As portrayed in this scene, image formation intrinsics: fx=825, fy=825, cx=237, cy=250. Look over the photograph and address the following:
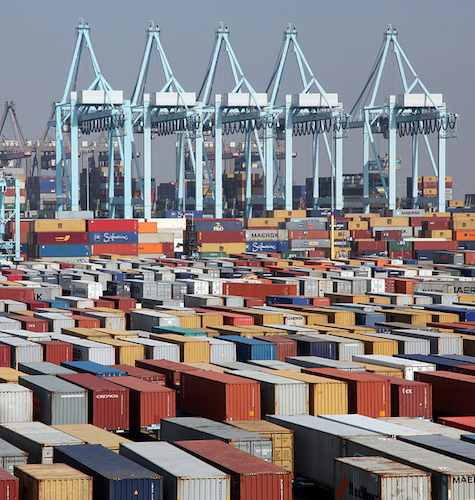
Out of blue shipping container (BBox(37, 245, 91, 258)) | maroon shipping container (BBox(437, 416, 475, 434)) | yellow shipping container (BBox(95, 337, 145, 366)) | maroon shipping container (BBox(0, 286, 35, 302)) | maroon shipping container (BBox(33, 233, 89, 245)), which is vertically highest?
maroon shipping container (BBox(33, 233, 89, 245))

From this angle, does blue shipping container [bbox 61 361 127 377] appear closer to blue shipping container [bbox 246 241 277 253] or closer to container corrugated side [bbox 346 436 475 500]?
container corrugated side [bbox 346 436 475 500]

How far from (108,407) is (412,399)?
8.70m

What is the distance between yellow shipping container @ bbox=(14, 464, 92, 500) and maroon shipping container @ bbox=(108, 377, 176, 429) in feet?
21.4

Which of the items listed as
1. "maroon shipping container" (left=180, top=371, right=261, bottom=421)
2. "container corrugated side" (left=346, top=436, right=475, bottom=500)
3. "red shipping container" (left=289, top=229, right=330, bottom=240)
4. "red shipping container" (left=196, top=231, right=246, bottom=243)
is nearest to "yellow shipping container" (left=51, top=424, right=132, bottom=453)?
"maroon shipping container" (left=180, top=371, right=261, bottom=421)

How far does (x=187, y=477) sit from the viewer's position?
15734mm

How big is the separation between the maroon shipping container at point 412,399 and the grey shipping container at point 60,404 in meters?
8.62

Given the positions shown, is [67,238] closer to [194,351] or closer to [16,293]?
[16,293]

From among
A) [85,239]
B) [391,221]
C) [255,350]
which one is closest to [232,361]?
[255,350]

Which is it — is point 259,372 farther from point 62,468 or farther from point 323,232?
point 323,232

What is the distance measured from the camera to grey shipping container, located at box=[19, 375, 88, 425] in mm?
21766

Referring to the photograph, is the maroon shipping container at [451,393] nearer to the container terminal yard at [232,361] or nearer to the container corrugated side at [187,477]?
the container terminal yard at [232,361]

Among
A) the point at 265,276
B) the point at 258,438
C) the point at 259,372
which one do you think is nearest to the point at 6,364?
the point at 259,372

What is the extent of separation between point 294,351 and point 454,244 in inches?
2137

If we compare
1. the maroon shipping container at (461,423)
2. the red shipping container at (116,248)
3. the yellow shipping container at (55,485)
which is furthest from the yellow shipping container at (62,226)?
the yellow shipping container at (55,485)
